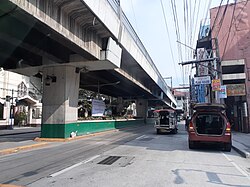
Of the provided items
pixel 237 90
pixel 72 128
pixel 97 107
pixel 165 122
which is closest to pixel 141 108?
pixel 165 122

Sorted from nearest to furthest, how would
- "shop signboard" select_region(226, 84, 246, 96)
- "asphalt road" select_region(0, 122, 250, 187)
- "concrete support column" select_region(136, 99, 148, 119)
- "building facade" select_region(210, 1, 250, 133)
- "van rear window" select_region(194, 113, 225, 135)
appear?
"asphalt road" select_region(0, 122, 250, 187) → "van rear window" select_region(194, 113, 225, 135) → "shop signboard" select_region(226, 84, 246, 96) → "building facade" select_region(210, 1, 250, 133) → "concrete support column" select_region(136, 99, 148, 119)

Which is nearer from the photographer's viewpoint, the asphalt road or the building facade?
the asphalt road

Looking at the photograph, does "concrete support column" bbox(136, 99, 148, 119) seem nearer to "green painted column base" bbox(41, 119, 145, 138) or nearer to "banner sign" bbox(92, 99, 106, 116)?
"green painted column base" bbox(41, 119, 145, 138)

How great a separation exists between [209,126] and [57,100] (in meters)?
9.88

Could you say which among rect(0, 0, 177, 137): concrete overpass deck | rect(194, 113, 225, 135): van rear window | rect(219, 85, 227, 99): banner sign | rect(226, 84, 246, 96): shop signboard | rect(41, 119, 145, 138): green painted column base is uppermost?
rect(0, 0, 177, 137): concrete overpass deck

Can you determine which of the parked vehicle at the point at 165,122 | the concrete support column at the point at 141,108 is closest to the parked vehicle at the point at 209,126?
the parked vehicle at the point at 165,122

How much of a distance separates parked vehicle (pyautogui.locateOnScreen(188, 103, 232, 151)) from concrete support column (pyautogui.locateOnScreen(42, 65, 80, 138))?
8559 millimetres

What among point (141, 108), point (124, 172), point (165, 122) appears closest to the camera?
point (124, 172)

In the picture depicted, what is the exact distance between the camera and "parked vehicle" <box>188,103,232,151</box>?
1164 centimetres

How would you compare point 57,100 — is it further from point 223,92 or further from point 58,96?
point 223,92

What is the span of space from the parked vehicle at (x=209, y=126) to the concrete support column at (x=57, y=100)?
8.56 metres

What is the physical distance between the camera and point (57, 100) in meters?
16.8

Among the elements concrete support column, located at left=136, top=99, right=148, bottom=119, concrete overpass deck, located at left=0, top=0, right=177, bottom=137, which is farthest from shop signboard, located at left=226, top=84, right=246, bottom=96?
concrete support column, located at left=136, top=99, right=148, bottom=119

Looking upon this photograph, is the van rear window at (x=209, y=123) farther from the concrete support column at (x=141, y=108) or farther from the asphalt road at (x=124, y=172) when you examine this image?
the concrete support column at (x=141, y=108)
